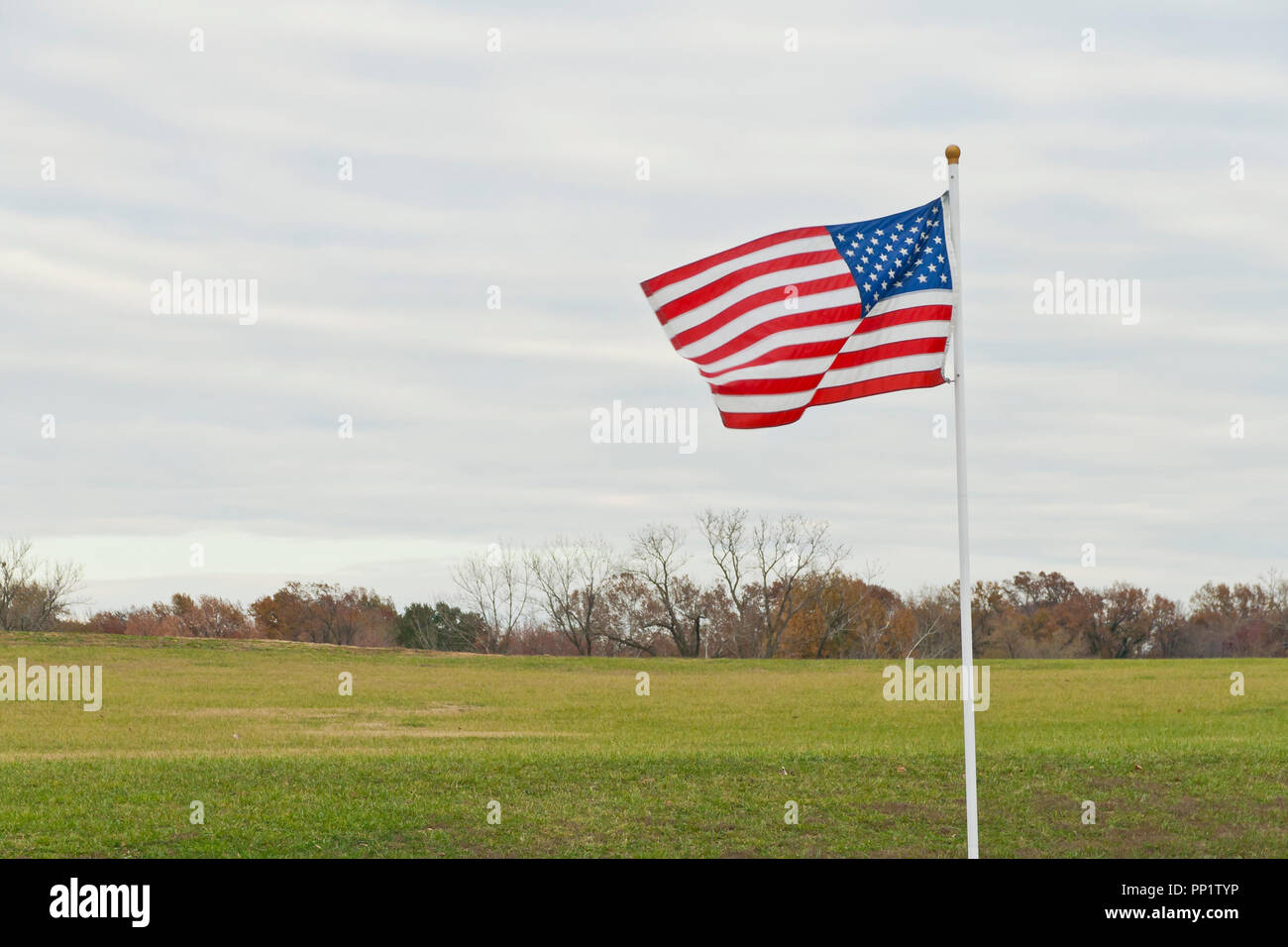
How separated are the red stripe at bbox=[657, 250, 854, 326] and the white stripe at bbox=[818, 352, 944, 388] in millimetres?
663

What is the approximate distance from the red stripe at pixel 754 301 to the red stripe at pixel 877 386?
2.41 feet

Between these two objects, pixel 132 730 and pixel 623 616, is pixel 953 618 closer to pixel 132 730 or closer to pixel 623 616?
pixel 623 616

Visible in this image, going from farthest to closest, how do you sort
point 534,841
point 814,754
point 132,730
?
point 132,730 → point 814,754 → point 534,841

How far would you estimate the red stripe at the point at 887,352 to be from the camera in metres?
9.44

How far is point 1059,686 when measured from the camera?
122 ft

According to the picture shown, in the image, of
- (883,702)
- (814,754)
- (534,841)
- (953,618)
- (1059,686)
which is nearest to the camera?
(534,841)

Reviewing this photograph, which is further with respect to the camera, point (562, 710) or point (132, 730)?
point (562, 710)
